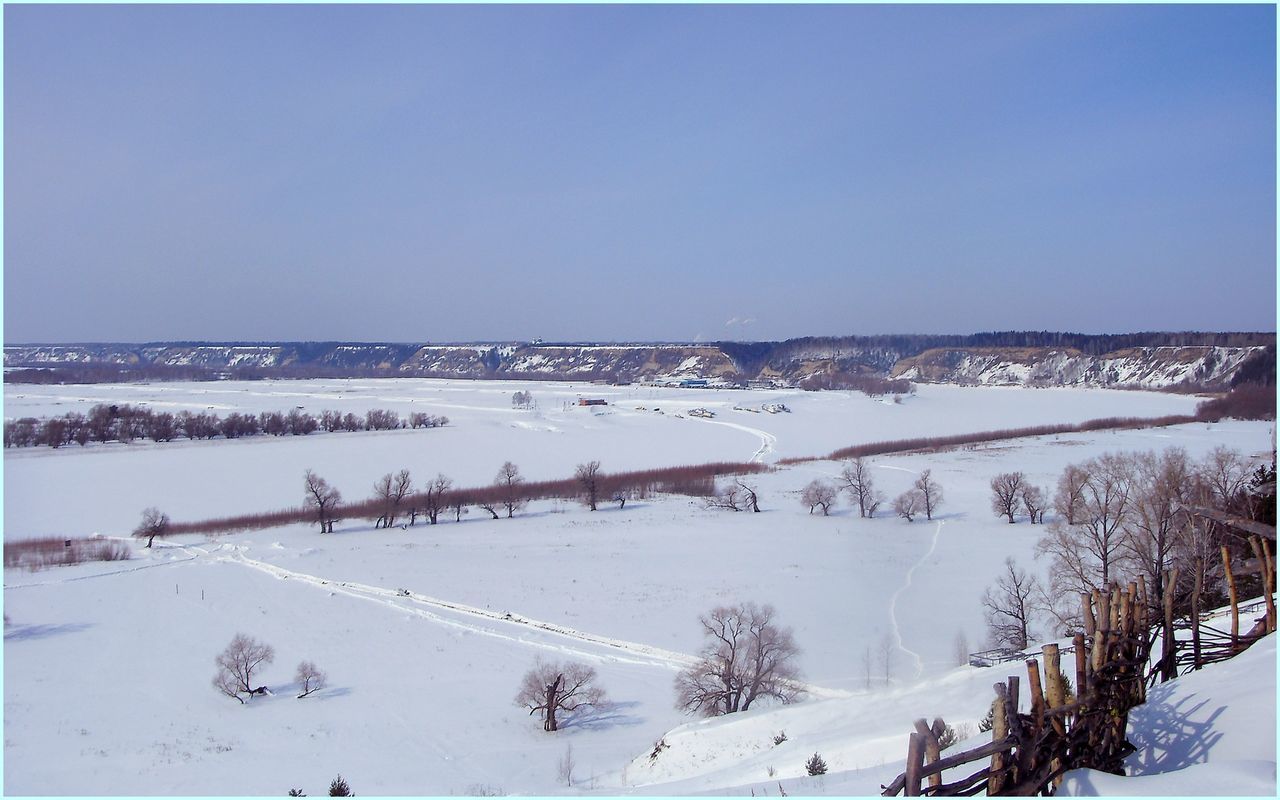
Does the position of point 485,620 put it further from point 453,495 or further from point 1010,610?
point 453,495

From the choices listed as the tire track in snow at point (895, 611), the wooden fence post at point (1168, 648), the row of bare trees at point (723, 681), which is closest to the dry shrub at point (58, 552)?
the row of bare trees at point (723, 681)

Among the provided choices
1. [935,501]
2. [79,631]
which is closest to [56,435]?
[79,631]

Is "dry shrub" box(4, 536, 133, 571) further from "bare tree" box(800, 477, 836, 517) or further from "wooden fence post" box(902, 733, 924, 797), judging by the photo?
"wooden fence post" box(902, 733, 924, 797)

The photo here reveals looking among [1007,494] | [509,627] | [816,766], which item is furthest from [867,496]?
[816,766]

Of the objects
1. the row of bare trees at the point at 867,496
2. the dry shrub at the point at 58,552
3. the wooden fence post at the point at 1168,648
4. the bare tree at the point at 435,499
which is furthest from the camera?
the bare tree at the point at 435,499

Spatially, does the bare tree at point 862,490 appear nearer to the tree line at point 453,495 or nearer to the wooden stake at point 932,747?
the tree line at point 453,495

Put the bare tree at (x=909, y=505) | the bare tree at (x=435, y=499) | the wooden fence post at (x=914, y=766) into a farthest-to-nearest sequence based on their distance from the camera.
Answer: the bare tree at (x=435, y=499), the bare tree at (x=909, y=505), the wooden fence post at (x=914, y=766)

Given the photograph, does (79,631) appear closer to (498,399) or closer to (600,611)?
(600,611)

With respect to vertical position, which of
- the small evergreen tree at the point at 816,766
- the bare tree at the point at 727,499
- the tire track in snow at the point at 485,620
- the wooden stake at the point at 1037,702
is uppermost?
the wooden stake at the point at 1037,702

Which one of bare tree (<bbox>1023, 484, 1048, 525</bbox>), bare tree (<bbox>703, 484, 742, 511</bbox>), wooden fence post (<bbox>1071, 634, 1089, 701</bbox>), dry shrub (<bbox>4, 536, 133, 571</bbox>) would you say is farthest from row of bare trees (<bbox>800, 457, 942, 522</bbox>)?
dry shrub (<bbox>4, 536, 133, 571</bbox>)
